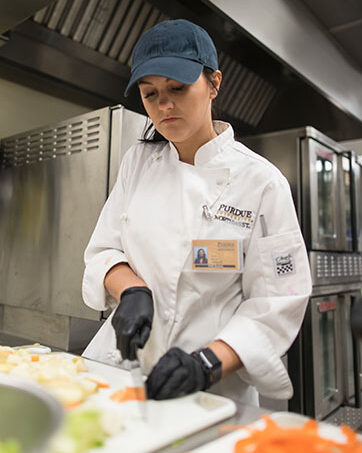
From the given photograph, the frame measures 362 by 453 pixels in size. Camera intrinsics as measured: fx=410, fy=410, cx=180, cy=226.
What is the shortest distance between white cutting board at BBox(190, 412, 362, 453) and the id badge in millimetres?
396

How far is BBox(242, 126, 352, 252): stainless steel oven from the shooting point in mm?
2258

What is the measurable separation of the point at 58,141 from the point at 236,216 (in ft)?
3.33

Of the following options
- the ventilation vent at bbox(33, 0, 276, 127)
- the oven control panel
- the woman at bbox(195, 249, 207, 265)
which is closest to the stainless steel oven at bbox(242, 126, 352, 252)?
the oven control panel

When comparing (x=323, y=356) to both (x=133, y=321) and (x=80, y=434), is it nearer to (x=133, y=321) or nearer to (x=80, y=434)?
(x=133, y=321)

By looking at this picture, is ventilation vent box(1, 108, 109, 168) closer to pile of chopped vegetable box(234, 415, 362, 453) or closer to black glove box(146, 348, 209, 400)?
black glove box(146, 348, 209, 400)

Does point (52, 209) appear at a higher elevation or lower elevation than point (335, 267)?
higher

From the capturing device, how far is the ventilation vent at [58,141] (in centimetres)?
160

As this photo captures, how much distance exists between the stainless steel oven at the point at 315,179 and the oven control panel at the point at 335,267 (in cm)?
5

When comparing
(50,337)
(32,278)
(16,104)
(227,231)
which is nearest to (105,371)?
(227,231)

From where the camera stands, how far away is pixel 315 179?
2.32 meters

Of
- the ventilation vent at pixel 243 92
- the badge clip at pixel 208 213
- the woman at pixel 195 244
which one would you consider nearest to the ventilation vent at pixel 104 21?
the ventilation vent at pixel 243 92

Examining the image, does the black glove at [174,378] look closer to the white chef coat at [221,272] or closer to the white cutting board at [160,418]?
the white cutting board at [160,418]

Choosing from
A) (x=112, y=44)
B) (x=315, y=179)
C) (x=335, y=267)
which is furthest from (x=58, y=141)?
(x=335, y=267)

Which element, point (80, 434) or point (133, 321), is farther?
point (133, 321)
